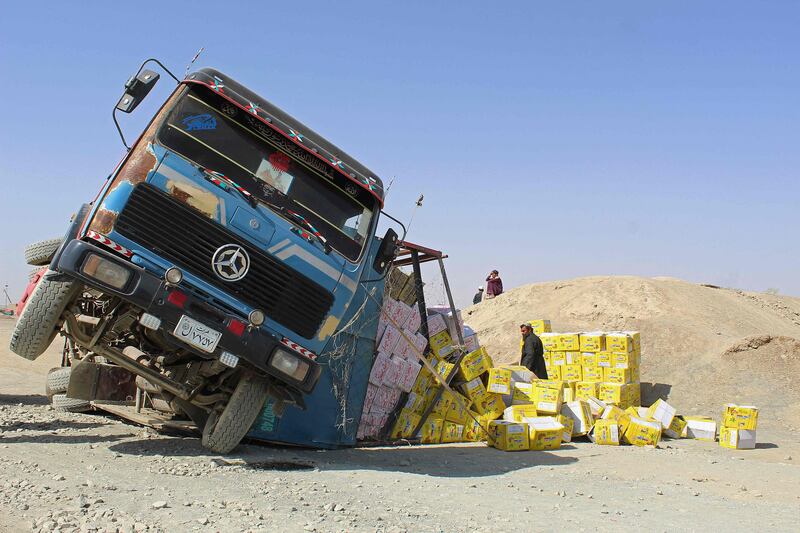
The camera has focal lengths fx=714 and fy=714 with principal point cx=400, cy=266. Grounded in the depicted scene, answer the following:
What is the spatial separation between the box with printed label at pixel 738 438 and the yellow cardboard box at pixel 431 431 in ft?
14.0

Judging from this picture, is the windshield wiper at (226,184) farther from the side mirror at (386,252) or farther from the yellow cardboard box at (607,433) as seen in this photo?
the yellow cardboard box at (607,433)

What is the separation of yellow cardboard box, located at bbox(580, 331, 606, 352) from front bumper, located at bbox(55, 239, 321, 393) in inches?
313

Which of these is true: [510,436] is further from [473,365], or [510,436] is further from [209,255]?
[209,255]

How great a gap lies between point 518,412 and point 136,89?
6356 millimetres

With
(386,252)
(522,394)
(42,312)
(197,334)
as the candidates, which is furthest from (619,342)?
(42,312)

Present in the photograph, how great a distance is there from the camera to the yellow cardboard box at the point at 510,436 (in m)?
9.08

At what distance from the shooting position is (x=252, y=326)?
6309 mm

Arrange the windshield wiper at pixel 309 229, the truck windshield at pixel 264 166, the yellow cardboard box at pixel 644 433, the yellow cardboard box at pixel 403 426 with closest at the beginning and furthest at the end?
the truck windshield at pixel 264 166, the windshield wiper at pixel 309 229, the yellow cardboard box at pixel 403 426, the yellow cardboard box at pixel 644 433

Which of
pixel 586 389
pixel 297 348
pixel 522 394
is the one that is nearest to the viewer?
pixel 297 348

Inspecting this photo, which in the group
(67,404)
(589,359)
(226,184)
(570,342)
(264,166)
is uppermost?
(264,166)

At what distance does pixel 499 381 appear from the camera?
10.0 m

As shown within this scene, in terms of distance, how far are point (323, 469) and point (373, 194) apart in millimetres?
2746

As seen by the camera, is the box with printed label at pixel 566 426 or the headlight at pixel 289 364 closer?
the headlight at pixel 289 364

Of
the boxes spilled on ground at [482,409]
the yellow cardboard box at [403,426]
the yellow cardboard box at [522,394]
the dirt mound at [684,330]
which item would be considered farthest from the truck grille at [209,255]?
the dirt mound at [684,330]
